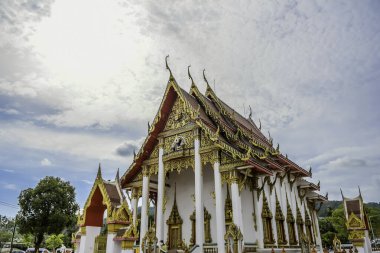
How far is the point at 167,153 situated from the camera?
1284cm

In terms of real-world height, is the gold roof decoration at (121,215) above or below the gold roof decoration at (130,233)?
above

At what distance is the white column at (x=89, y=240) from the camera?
7527mm

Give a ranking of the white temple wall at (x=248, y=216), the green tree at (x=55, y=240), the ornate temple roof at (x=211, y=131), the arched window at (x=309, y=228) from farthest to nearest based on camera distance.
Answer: the green tree at (x=55, y=240) < the arched window at (x=309, y=228) < the ornate temple roof at (x=211, y=131) < the white temple wall at (x=248, y=216)

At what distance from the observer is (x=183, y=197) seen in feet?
45.4

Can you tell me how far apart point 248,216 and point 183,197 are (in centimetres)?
328

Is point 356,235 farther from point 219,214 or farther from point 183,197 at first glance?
point 183,197

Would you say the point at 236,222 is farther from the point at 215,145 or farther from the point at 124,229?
the point at 124,229

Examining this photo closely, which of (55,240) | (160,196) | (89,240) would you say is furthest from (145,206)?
(55,240)

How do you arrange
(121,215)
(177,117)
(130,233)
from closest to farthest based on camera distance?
(130,233), (121,215), (177,117)

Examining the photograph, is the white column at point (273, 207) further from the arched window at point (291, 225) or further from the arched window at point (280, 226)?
the arched window at point (291, 225)

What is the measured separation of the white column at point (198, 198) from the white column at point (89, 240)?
12.7 ft

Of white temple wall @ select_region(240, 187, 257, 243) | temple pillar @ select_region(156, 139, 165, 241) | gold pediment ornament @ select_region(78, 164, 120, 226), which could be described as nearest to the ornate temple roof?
temple pillar @ select_region(156, 139, 165, 241)

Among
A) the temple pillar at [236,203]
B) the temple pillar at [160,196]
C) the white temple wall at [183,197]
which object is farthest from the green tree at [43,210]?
the temple pillar at [236,203]

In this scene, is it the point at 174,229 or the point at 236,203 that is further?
the point at 174,229
